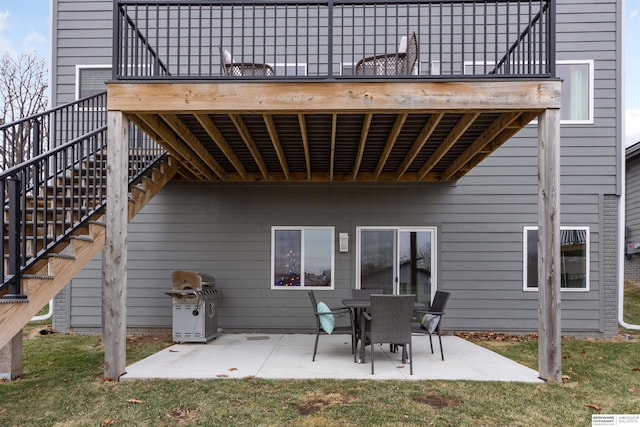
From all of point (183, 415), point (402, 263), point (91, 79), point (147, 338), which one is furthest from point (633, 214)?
point (91, 79)

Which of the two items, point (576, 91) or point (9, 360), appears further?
point (576, 91)

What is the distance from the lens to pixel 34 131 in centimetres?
559

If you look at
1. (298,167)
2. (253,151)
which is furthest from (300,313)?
(253,151)

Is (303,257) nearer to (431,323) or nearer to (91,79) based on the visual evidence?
(431,323)

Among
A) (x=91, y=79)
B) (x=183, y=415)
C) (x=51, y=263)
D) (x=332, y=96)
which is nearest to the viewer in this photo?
(x=183, y=415)

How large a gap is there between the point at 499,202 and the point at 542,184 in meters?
3.19

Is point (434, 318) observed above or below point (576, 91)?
below

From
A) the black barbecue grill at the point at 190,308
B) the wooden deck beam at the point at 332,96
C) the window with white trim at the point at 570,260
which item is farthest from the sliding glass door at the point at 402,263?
the wooden deck beam at the point at 332,96

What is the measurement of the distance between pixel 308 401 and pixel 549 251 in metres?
2.79

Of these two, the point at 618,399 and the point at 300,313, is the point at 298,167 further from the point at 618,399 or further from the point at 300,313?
the point at 618,399

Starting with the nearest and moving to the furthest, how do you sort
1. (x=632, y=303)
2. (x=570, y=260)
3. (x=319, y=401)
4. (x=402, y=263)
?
(x=319, y=401)
(x=570, y=260)
(x=402, y=263)
(x=632, y=303)

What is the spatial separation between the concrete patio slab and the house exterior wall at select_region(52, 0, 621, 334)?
3.63 ft

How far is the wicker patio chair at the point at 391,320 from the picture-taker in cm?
510

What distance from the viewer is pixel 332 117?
5.36 m
